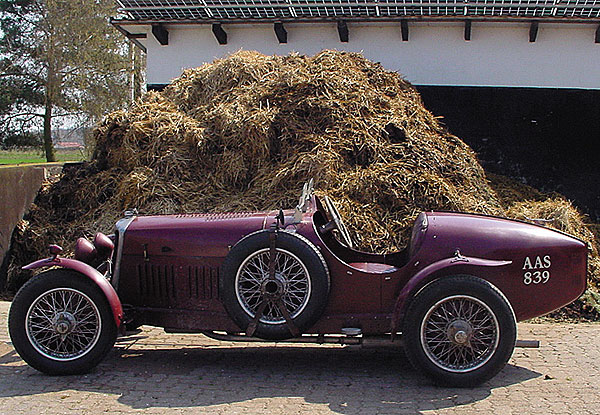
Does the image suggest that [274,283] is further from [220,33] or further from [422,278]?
[220,33]

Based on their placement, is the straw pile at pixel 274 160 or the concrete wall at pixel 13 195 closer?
the straw pile at pixel 274 160

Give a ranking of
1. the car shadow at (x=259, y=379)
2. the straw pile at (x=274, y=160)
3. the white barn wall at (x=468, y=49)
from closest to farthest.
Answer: the car shadow at (x=259, y=379), the straw pile at (x=274, y=160), the white barn wall at (x=468, y=49)

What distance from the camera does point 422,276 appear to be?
16.5ft

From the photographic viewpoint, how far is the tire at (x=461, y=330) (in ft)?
16.0

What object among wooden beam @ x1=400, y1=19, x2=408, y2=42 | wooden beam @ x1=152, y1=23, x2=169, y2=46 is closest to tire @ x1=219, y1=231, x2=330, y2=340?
wooden beam @ x1=400, y1=19, x2=408, y2=42

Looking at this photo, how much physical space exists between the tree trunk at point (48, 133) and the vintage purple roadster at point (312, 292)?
27.4 metres

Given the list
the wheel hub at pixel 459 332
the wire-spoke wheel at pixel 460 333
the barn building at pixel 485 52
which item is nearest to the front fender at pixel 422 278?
the wire-spoke wheel at pixel 460 333

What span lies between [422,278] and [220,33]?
9.07 m

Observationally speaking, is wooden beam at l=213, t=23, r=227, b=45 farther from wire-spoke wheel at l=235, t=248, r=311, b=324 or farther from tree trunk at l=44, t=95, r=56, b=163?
tree trunk at l=44, t=95, r=56, b=163

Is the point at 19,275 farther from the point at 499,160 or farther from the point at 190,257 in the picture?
the point at 499,160

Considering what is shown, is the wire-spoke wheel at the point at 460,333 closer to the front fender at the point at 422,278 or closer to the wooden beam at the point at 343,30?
the front fender at the point at 422,278

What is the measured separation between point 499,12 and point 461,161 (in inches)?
169

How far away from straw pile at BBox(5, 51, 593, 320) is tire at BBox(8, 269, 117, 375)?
10.3ft

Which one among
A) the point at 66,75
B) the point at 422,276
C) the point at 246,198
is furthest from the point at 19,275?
the point at 66,75
